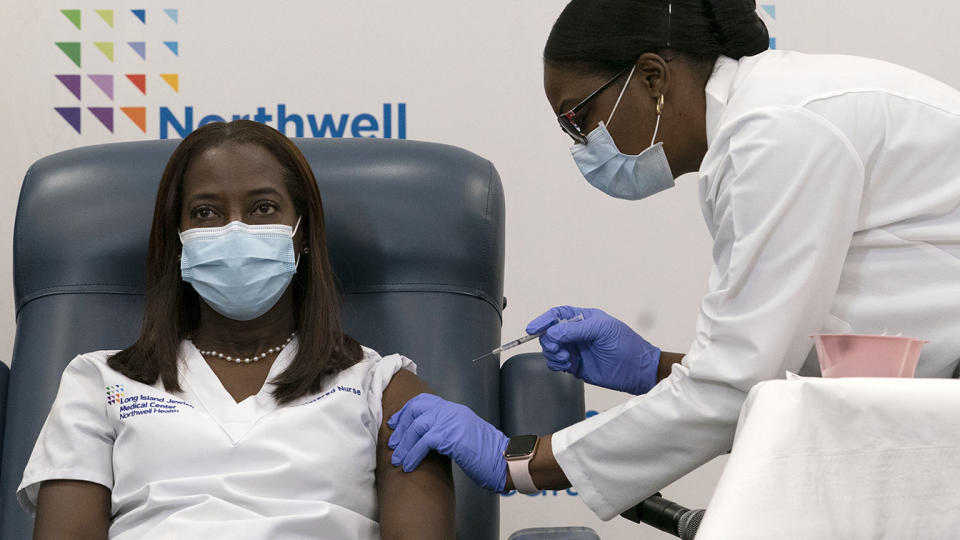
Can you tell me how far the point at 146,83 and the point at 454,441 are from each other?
1424mm

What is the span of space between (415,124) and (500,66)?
25 centimetres

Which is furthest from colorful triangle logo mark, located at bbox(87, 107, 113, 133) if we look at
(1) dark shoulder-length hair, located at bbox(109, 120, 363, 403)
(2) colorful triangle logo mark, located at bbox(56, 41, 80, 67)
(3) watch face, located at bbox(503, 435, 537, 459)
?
(3) watch face, located at bbox(503, 435, 537, 459)

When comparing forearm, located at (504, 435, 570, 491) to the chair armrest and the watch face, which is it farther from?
the chair armrest

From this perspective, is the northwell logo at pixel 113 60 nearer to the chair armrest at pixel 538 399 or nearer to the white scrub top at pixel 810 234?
the chair armrest at pixel 538 399

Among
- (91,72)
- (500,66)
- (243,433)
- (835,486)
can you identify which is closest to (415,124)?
(500,66)

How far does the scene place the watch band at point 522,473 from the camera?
5.17 feet

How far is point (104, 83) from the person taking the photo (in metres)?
2.55

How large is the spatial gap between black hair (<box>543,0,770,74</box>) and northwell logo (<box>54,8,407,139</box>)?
103 cm

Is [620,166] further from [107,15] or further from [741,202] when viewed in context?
[107,15]

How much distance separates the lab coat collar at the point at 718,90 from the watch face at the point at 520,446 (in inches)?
20.6

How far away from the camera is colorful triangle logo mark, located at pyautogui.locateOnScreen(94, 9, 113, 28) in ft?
8.36

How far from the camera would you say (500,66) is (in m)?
2.55

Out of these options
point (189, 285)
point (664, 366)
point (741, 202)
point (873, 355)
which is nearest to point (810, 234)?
point (741, 202)

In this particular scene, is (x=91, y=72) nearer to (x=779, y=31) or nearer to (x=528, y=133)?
(x=528, y=133)
